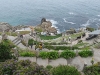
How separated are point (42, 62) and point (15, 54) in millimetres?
3696

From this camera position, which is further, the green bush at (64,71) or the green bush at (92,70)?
the green bush at (92,70)

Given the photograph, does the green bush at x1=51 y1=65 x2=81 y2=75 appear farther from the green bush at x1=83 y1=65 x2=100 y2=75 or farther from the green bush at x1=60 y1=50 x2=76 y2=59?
the green bush at x1=60 y1=50 x2=76 y2=59

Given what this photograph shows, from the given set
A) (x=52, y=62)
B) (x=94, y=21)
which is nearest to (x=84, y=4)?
(x=94, y=21)

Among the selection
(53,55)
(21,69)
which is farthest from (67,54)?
(21,69)

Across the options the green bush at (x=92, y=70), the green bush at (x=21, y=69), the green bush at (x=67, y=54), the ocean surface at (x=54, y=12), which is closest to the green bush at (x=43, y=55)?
the green bush at (x=67, y=54)

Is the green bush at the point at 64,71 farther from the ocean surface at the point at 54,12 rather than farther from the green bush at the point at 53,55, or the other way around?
the ocean surface at the point at 54,12

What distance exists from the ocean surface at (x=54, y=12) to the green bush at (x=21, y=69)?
206 ft

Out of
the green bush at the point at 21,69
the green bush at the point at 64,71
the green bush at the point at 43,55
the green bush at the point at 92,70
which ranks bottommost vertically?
the green bush at the point at 92,70

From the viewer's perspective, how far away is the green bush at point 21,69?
760 inches

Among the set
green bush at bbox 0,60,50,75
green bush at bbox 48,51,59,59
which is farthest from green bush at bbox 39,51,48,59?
green bush at bbox 0,60,50,75

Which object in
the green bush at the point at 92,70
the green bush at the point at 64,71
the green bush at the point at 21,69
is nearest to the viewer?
the green bush at the point at 21,69

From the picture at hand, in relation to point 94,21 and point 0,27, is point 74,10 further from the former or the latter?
point 0,27

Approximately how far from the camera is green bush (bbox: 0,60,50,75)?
760 inches

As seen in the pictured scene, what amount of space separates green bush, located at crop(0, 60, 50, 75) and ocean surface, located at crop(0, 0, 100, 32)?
6276 centimetres
